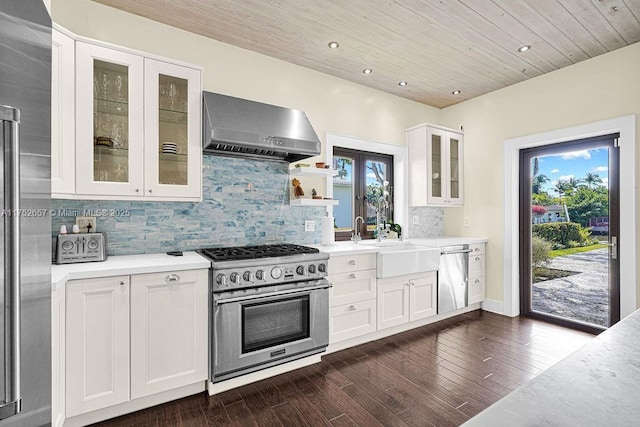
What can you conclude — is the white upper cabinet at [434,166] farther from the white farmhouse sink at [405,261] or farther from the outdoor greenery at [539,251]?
the outdoor greenery at [539,251]

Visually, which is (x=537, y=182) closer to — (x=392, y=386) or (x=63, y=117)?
(x=392, y=386)

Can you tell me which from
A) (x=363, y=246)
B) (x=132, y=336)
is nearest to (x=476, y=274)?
(x=363, y=246)

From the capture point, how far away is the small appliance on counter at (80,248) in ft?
6.61

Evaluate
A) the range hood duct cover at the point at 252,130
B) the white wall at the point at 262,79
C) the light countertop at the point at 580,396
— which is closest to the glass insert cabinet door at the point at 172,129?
the range hood duct cover at the point at 252,130

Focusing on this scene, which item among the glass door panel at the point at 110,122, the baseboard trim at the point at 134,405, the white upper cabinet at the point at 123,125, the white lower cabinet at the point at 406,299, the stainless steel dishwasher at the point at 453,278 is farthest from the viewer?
the stainless steel dishwasher at the point at 453,278

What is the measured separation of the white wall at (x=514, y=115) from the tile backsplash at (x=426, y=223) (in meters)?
0.14

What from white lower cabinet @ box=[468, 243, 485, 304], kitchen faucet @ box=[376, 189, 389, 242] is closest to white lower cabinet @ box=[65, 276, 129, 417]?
kitchen faucet @ box=[376, 189, 389, 242]

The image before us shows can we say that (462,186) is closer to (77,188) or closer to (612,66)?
(612,66)

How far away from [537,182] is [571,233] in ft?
2.25

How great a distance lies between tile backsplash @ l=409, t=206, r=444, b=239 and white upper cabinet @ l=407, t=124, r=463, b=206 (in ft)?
0.81

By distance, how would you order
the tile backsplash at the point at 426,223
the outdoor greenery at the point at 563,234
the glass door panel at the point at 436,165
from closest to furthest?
the outdoor greenery at the point at 563,234 < the glass door panel at the point at 436,165 < the tile backsplash at the point at 426,223

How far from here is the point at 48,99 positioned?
1.11 m

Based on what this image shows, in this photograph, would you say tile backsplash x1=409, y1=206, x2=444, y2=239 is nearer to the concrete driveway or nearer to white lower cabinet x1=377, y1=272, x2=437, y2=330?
white lower cabinet x1=377, y1=272, x2=437, y2=330

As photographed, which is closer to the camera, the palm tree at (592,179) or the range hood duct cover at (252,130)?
the range hood duct cover at (252,130)
